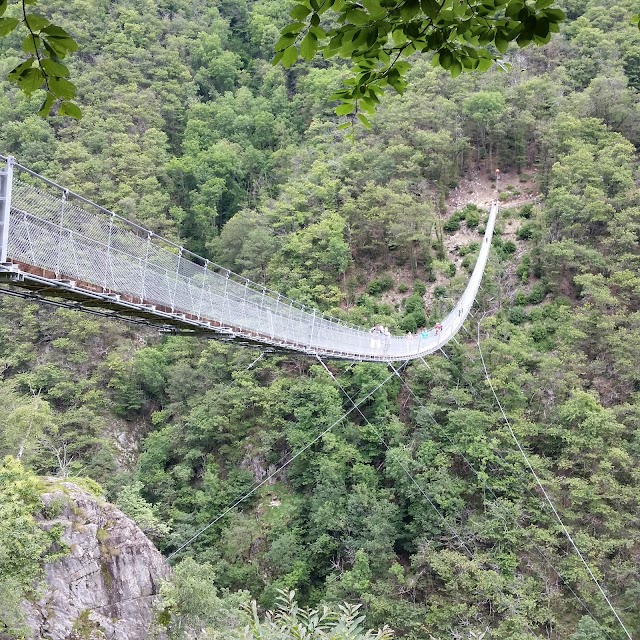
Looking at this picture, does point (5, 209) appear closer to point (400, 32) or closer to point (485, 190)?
point (400, 32)

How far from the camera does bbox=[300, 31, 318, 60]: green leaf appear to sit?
2.98 ft

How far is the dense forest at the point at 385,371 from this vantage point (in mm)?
7805

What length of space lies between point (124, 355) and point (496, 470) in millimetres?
8606

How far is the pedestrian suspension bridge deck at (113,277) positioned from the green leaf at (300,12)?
185 cm

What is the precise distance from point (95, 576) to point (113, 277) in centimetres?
522

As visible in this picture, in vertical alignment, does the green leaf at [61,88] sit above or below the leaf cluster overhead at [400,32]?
below

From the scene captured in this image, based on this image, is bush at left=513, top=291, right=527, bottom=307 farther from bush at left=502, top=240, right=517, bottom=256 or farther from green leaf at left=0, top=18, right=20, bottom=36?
green leaf at left=0, top=18, right=20, bottom=36

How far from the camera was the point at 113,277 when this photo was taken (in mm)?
3428

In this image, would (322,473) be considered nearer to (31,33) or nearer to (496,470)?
(496,470)

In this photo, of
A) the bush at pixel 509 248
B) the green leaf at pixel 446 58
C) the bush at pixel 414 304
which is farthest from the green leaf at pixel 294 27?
the bush at pixel 509 248

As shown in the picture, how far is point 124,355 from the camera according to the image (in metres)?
13.3

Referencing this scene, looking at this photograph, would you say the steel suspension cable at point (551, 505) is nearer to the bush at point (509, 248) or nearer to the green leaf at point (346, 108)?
the bush at point (509, 248)

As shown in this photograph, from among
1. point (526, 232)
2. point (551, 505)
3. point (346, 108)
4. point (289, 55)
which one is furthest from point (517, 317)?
point (289, 55)

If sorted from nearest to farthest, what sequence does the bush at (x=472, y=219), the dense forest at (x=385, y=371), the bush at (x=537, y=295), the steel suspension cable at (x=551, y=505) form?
the steel suspension cable at (x=551, y=505) → the dense forest at (x=385, y=371) → the bush at (x=537, y=295) → the bush at (x=472, y=219)
